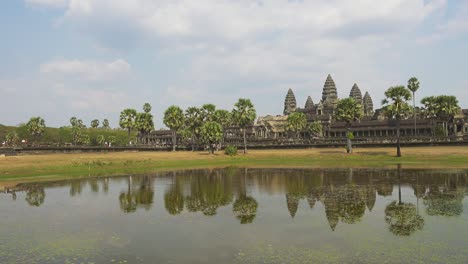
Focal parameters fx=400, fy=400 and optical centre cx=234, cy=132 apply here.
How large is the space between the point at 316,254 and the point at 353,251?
5.41ft

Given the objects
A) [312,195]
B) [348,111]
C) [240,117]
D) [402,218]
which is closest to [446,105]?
[348,111]

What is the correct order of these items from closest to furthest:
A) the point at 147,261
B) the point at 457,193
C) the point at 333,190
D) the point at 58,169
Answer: the point at 147,261 < the point at 457,193 < the point at 333,190 < the point at 58,169

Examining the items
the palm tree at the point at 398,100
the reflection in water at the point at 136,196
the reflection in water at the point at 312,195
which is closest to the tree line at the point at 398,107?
the palm tree at the point at 398,100

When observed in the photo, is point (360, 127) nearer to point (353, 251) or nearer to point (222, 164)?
point (222, 164)

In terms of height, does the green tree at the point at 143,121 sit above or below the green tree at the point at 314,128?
above

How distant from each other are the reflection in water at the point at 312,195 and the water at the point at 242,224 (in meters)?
0.09

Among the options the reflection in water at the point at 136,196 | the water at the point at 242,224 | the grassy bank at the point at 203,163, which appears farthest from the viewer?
the grassy bank at the point at 203,163

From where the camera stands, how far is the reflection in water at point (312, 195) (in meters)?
24.8

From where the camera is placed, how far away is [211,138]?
318ft

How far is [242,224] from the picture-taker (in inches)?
899

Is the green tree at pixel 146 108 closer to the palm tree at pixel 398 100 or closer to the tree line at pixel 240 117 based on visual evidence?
the tree line at pixel 240 117

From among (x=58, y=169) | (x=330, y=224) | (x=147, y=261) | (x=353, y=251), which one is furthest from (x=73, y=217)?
(x=58, y=169)

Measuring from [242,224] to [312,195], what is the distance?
11924 mm

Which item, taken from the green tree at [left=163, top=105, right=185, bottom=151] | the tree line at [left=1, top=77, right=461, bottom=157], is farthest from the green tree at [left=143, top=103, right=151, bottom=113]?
the green tree at [left=163, top=105, right=185, bottom=151]
